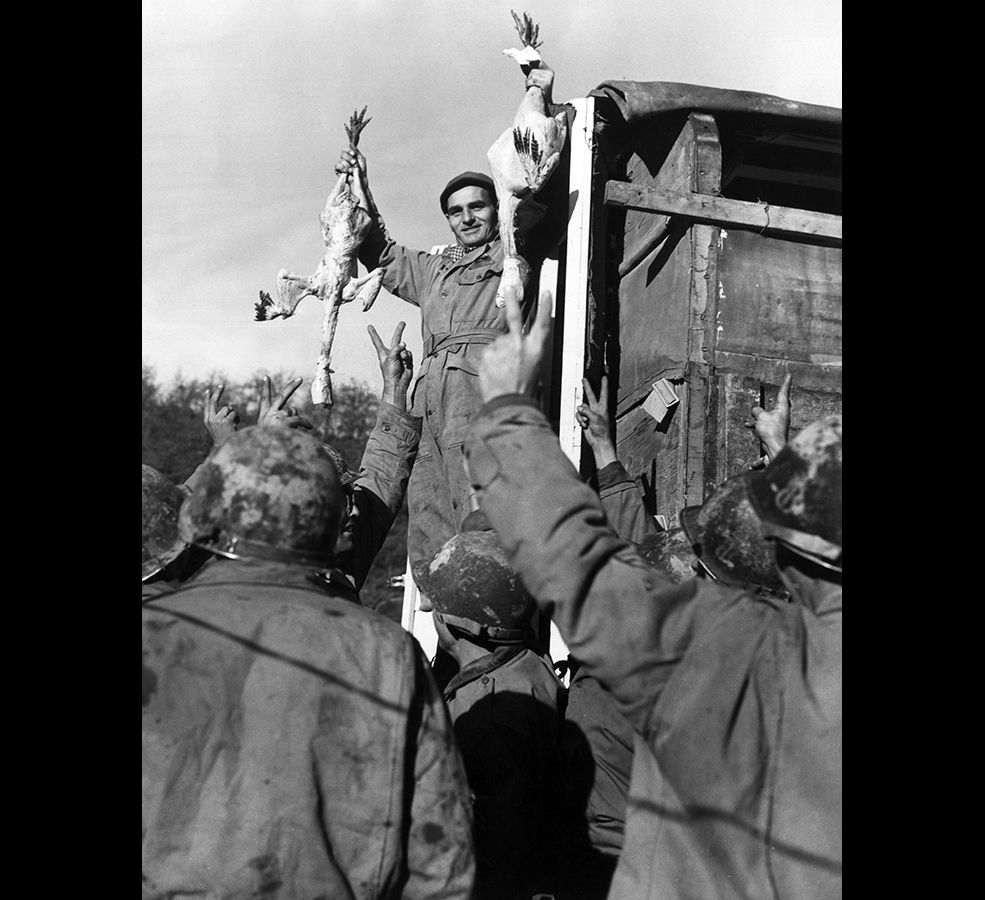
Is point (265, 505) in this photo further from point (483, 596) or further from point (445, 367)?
point (445, 367)

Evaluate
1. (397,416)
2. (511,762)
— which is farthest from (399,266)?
(511,762)

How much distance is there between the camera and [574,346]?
5.21 metres

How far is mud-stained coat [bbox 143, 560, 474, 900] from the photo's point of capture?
2301 millimetres

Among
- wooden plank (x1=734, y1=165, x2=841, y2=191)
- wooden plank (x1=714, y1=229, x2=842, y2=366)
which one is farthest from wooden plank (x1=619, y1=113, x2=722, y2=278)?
wooden plank (x1=734, y1=165, x2=841, y2=191)

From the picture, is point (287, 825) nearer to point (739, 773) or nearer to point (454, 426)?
point (739, 773)

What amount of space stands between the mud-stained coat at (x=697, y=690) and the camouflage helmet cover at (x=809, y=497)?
0.10 m

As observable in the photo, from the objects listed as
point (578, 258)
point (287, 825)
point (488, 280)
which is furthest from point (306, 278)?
Result: point (287, 825)

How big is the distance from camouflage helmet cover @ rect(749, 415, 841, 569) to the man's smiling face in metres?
3.44

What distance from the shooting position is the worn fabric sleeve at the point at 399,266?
5652mm

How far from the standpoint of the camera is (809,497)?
89.3 inches

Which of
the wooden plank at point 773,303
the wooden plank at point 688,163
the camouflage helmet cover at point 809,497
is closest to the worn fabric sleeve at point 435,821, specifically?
the camouflage helmet cover at point 809,497

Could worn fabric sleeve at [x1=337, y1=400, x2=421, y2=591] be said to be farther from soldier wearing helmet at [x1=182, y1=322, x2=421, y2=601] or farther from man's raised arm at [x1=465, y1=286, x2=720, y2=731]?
man's raised arm at [x1=465, y1=286, x2=720, y2=731]

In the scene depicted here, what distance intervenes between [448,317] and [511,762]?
263cm
